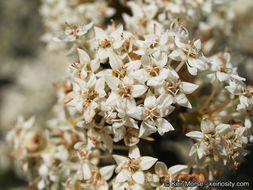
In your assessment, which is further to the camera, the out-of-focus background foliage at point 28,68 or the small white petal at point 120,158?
the out-of-focus background foliage at point 28,68

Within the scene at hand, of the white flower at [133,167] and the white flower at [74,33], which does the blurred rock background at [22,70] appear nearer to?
the white flower at [74,33]

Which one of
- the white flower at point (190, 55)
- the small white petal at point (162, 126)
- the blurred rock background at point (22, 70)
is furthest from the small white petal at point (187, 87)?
the blurred rock background at point (22, 70)

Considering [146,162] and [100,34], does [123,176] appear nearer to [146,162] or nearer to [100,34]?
[146,162]

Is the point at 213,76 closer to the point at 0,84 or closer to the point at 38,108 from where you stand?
the point at 38,108

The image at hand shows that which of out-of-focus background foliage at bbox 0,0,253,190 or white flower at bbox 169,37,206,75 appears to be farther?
out-of-focus background foliage at bbox 0,0,253,190

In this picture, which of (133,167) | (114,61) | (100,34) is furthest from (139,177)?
(100,34)

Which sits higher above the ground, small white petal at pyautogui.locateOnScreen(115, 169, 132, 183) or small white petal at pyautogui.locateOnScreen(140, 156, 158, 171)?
small white petal at pyautogui.locateOnScreen(140, 156, 158, 171)

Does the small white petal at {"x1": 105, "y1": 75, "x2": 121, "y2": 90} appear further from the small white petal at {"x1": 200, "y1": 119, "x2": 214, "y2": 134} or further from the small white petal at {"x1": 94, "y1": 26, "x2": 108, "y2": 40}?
the small white petal at {"x1": 200, "y1": 119, "x2": 214, "y2": 134}

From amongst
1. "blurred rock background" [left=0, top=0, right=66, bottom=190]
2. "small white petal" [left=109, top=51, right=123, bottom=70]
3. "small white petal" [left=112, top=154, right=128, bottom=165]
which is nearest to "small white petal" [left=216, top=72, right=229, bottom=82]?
"small white petal" [left=109, top=51, right=123, bottom=70]
